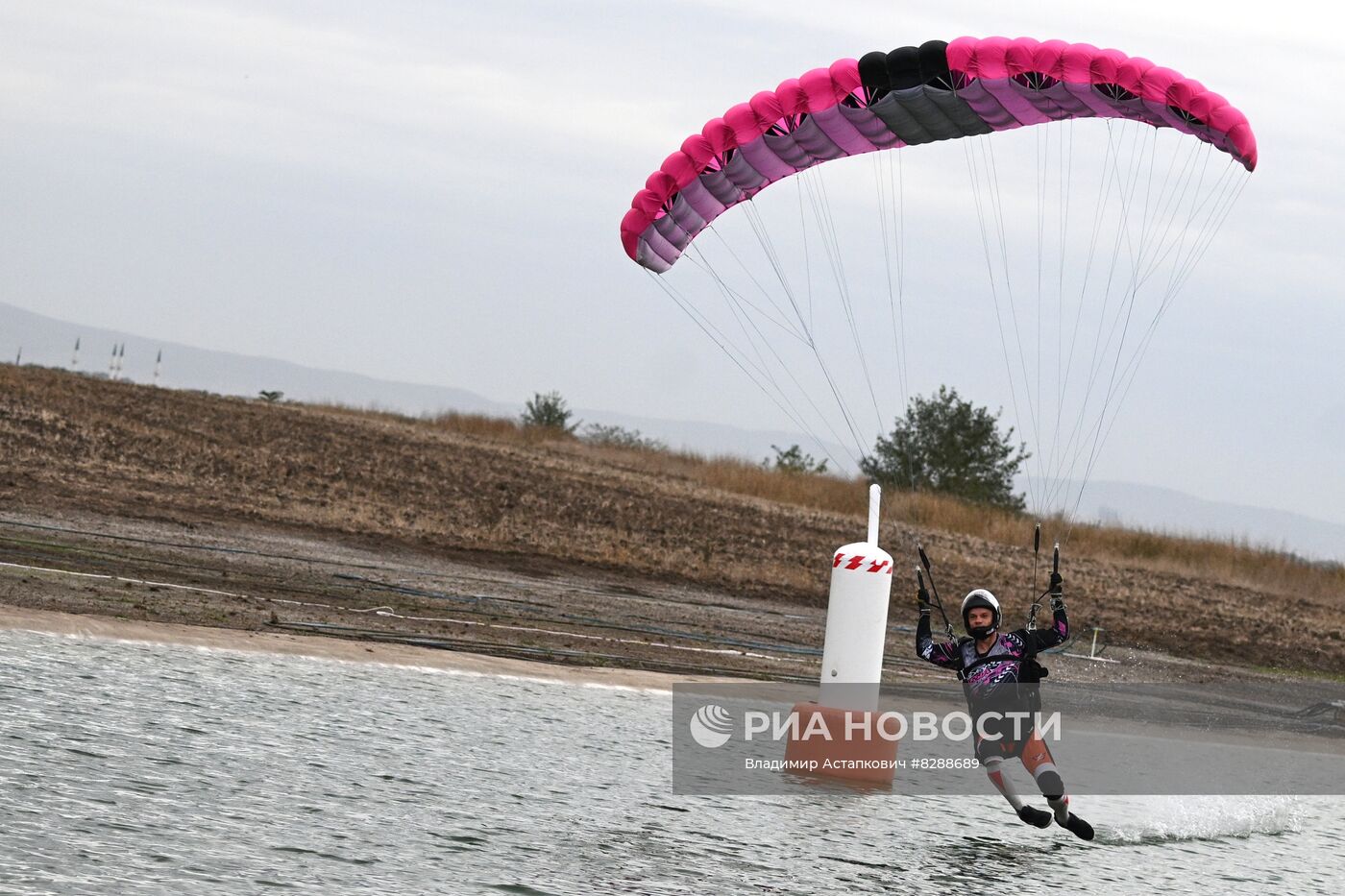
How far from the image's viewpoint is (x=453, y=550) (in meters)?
25.5

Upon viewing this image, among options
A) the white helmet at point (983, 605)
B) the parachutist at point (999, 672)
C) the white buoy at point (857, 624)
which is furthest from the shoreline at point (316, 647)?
the white helmet at point (983, 605)

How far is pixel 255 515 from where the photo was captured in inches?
989

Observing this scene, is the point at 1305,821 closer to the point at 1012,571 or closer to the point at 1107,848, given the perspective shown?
the point at 1107,848

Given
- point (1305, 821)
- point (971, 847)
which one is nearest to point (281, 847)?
point (971, 847)

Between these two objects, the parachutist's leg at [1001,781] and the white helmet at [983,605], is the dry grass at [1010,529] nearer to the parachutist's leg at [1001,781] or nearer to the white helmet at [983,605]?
the white helmet at [983,605]

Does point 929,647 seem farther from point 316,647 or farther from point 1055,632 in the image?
point 316,647

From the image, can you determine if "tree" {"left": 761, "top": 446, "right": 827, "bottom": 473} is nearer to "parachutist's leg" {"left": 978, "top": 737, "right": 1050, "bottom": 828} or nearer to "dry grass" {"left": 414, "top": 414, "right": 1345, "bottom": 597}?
"dry grass" {"left": 414, "top": 414, "right": 1345, "bottom": 597}

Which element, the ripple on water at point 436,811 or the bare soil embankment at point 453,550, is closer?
the ripple on water at point 436,811

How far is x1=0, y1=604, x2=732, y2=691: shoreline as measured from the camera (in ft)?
38.7

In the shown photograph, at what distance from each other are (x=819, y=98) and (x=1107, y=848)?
8494 millimetres

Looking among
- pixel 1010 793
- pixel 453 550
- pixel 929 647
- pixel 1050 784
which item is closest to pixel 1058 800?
pixel 1050 784

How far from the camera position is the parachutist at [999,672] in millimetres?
10391

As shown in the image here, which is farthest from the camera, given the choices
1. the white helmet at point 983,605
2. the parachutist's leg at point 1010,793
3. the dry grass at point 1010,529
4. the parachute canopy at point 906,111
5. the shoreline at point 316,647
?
the dry grass at point 1010,529

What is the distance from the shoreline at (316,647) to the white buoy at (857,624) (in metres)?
2.98
